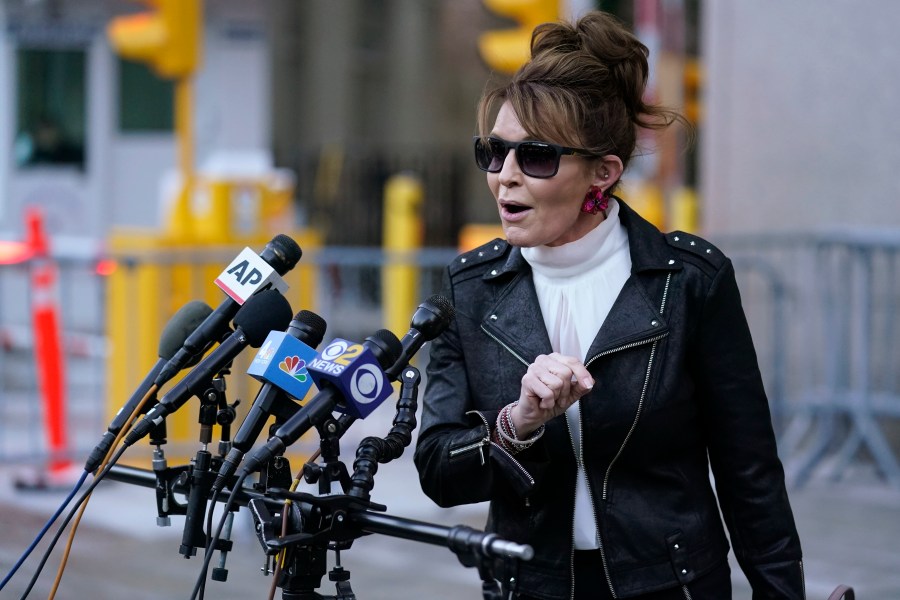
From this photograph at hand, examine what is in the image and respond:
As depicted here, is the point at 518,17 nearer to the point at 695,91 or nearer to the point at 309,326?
the point at 309,326

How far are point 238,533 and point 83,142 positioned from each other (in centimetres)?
867

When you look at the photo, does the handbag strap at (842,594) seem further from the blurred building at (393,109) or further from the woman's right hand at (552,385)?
the blurred building at (393,109)

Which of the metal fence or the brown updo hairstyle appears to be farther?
the metal fence

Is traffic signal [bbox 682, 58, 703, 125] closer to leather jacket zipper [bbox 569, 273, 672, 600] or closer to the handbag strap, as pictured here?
the handbag strap

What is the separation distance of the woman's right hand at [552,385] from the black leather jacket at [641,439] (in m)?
0.17

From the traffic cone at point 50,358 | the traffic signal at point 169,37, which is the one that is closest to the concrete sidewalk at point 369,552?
the traffic cone at point 50,358

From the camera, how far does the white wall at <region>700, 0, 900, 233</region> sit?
8.69m

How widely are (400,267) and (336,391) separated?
9.02 m

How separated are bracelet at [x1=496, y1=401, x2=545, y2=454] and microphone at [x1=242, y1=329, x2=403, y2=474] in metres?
0.34

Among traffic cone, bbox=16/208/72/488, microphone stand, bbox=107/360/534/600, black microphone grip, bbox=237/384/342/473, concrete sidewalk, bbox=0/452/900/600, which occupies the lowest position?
concrete sidewalk, bbox=0/452/900/600

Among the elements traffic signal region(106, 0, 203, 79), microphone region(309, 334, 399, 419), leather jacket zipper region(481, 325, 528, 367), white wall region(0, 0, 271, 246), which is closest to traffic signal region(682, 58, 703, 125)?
white wall region(0, 0, 271, 246)

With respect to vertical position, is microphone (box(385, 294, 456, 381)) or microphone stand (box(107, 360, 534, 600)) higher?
microphone (box(385, 294, 456, 381))

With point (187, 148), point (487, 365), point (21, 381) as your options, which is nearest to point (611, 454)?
point (487, 365)

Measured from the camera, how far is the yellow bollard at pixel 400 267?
36.3ft
